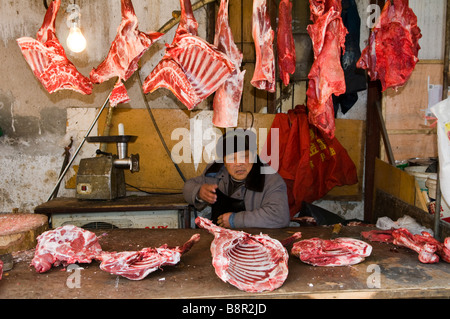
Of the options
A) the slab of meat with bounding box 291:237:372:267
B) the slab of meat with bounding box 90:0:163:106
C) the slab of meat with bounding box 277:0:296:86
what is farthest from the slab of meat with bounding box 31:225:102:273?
the slab of meat with bounding box 277:0:296:86

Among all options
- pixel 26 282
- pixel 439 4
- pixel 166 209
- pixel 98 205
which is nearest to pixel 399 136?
pixel 439 4

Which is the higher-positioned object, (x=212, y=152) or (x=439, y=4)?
(x=439, y=4)

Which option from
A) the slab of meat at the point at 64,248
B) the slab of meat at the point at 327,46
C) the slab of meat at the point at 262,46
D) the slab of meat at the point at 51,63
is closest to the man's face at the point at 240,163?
the slab of meat at the point at 262,46

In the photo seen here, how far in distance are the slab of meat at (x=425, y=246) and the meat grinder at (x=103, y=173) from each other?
2.64 m

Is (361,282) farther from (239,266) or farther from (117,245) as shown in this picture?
(117,245)

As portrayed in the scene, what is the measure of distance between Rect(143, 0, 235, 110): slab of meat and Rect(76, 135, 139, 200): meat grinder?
4.85 feet

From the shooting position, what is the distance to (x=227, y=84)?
2832mm

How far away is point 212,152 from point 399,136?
6.95ft

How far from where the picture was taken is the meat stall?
202 centimetres

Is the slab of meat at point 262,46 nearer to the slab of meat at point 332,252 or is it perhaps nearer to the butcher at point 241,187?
the butcher at point 241,187

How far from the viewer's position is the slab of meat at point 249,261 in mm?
1933

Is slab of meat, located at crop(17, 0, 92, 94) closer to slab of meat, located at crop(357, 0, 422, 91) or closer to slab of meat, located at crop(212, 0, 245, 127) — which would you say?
slab of meat, located at crop(212, 0, 245, 127)

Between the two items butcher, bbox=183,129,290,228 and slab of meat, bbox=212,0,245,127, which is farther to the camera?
butcher, bbox=183,129,290,228

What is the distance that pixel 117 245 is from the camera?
8.45 ft
